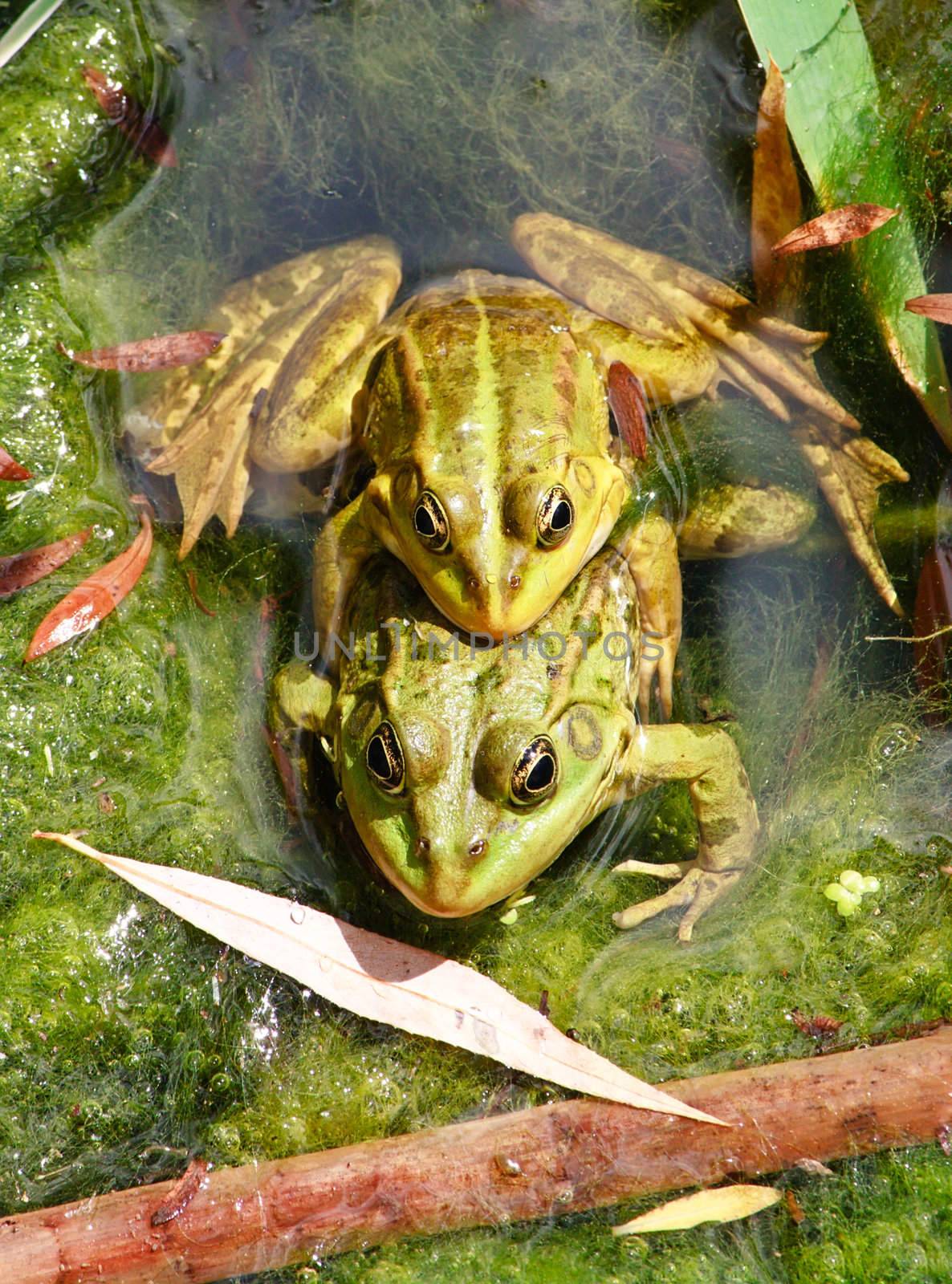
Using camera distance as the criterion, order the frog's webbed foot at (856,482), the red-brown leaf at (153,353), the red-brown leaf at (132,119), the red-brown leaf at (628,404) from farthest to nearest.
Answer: the red-brown leaf at (132,119), the red-brown leaf at (153,353), the red-brown leaf at (628,404), the frog's webbed foot at (856,482)

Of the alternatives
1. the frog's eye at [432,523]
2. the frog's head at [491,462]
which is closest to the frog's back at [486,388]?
the frog's head at [491,462]

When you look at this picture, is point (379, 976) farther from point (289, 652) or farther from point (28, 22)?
point (28, 22)

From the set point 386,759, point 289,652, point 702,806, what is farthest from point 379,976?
point 289,652

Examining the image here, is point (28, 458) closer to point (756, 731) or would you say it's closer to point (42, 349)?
point (42, 349)

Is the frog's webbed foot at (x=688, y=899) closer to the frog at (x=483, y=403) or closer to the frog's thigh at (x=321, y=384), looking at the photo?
the frog at (x=483, y=403)

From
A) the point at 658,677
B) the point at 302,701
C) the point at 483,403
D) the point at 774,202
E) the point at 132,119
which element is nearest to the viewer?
the point at 483,403

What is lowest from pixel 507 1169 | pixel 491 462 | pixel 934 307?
pixel 507 1169

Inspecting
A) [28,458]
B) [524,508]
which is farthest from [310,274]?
[524,508]
